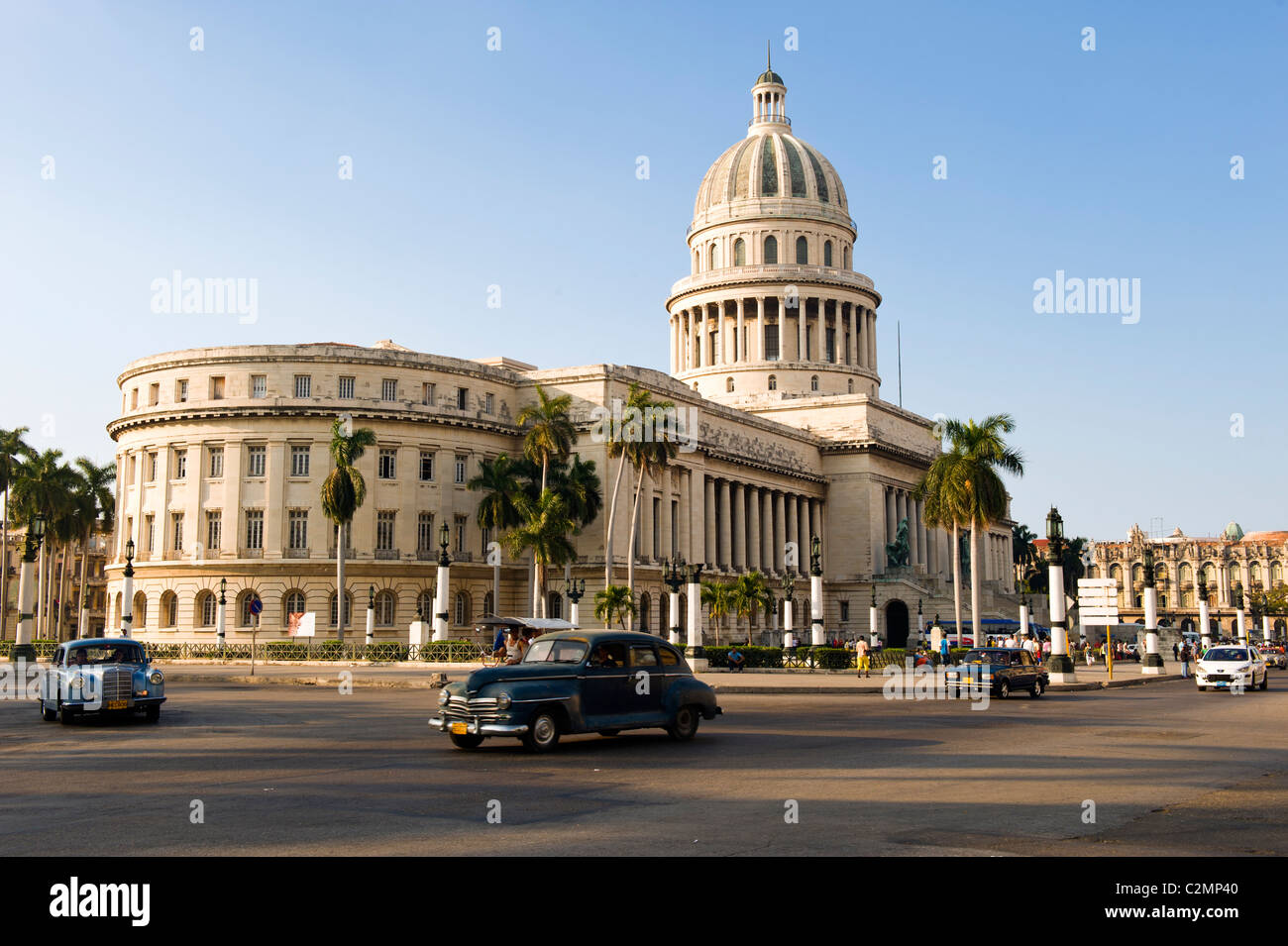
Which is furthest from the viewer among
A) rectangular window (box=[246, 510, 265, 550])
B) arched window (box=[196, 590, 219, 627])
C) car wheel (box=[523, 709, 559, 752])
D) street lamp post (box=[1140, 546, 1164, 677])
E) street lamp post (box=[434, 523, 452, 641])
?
rectangular window (box=[246, 510, 265, 550])

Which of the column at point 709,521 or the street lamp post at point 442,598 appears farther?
the column at point 709,521

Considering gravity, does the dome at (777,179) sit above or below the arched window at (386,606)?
above

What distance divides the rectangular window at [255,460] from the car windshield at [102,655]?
42657mm

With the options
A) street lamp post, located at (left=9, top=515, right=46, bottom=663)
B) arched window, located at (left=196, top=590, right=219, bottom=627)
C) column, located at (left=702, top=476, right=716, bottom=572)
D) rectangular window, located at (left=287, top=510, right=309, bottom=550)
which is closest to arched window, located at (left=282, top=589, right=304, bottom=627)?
rectangular window, located at (left=287, top=510, right=309, bottom=550)

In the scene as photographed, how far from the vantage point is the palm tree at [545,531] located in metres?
60.1

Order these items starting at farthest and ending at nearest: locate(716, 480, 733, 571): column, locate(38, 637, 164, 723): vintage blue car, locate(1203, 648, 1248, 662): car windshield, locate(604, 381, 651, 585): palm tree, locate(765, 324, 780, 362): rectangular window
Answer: locate(765, 324, 780, 362): rectangular window
locate(716, 480, 733, 571): column
locate(604, 381, 651, 585): palm tree
locate(1203, 648, 1248, 662): car windshield
locate(38, 637, 164, 723): vintage blue car

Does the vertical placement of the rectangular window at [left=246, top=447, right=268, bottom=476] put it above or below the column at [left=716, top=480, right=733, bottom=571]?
above

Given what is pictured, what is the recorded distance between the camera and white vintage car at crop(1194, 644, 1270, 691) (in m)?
36.7

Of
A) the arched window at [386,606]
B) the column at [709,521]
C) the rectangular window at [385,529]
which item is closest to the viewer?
the arched window at [386,606]

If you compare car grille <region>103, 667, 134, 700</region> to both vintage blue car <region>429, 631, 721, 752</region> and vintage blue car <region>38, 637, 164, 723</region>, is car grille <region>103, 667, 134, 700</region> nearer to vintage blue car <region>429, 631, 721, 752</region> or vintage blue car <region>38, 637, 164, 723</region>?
vintage blue car <region>38, 637, 164, 723</region>

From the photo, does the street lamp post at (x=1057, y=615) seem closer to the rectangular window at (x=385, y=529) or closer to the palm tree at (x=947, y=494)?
the palm tree at (x=947, y=494)

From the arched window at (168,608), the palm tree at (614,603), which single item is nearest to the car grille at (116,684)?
the palm tree at (614,603)

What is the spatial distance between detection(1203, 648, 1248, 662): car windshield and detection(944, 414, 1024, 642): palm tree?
17.6m

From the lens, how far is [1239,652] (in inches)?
1494
